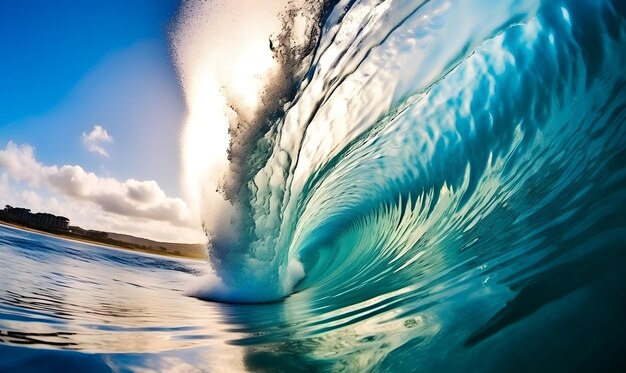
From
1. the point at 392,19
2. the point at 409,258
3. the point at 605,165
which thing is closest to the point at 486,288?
the point at 605,165

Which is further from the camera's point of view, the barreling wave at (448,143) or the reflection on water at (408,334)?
the barreling wave at (448,143)

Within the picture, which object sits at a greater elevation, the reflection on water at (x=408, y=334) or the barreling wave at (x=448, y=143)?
the barreling wave at (x=448, y=143)

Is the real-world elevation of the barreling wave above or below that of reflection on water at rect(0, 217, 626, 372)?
above

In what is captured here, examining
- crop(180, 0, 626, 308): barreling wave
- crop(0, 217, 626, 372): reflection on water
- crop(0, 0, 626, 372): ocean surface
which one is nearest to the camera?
crop(0, 217, 626, 372): reflection on water

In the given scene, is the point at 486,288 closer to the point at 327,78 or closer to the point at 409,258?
the point at 409,258

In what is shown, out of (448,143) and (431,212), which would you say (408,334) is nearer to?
(431,212)

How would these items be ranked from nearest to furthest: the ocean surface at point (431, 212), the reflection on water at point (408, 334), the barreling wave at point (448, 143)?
1. the reflection on water at point (408, 334)
2. the ocean surface at point (431, 212)
3. the barreling wave at point (448, 143)

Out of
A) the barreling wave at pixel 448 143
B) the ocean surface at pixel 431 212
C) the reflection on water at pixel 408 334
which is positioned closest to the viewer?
the reflection on water at pixel 408 334
